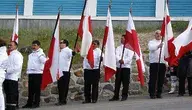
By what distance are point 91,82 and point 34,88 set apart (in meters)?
1.43

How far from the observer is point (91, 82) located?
42.5 feet

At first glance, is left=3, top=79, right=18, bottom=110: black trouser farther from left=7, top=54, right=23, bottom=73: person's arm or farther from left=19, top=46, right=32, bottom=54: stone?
left=19, top=46, right=32, bottom=54: stone

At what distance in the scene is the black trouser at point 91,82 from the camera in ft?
42.4

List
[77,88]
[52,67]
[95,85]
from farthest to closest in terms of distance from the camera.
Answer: [77,88]
[95,85]
[52,67]

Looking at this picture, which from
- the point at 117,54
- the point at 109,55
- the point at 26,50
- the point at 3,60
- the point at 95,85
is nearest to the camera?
the point at 3,60

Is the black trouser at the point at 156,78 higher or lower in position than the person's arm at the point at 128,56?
lower

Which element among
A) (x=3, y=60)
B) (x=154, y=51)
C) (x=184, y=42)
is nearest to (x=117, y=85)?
(x=154, y=51)

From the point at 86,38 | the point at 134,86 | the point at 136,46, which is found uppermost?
the point at 86,38

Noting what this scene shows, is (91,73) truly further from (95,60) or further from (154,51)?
(154,51)

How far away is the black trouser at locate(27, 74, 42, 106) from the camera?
12.7 m

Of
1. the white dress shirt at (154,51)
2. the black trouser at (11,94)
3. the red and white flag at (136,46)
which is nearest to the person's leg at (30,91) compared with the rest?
the black trouser at (11,94)

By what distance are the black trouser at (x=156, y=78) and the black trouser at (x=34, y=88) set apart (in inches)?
111

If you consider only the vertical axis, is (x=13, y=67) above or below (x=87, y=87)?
above

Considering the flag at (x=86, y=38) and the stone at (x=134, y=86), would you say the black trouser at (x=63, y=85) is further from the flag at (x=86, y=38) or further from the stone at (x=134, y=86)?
the stone at (x=134, y=86)
